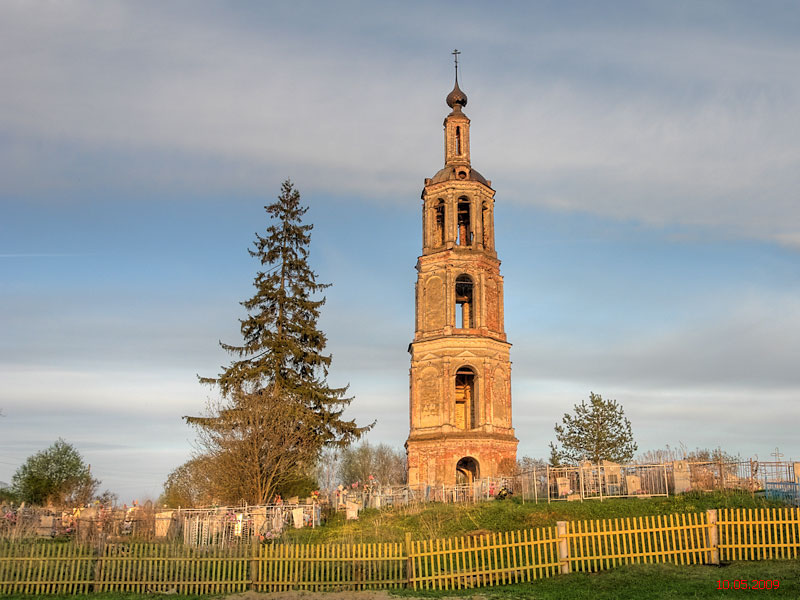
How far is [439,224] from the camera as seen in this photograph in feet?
155

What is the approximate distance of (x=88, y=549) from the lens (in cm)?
1930

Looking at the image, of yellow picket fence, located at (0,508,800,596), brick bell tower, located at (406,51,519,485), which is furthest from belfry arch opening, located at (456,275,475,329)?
yellow picket fence, located at (0,508,800,596)

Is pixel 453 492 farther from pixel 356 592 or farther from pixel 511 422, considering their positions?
pixel 356 592

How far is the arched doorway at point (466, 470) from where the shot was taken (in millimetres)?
42656

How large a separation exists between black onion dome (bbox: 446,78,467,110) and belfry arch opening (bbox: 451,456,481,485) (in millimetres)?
22663

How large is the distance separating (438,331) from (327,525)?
16.3 m

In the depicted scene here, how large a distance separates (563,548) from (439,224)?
31289mm

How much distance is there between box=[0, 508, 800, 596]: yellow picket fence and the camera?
17828 millimetres

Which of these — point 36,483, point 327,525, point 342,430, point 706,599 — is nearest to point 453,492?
point 342,430

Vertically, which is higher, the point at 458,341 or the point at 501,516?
the point at 458,341

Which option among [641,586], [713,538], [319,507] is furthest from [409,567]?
[319,507]

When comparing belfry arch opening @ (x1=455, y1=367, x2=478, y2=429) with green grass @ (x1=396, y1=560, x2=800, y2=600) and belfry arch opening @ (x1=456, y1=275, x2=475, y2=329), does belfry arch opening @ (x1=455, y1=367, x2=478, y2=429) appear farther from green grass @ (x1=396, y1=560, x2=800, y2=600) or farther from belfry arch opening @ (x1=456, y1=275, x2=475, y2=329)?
green grass @ (x1=396, y1=560, x2=800, y2=600)

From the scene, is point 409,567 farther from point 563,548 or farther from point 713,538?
point 713,538

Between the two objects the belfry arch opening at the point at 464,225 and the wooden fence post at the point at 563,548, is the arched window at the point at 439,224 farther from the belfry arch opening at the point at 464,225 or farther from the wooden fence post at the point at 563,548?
the wooden fence post at the point at 563,548
